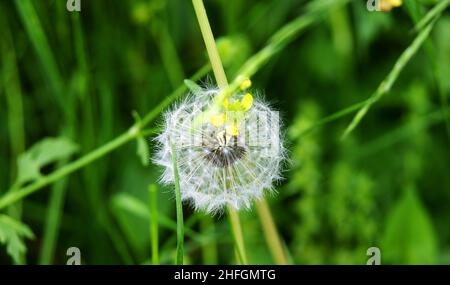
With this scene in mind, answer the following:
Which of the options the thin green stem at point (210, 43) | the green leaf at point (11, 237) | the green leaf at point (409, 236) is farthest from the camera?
the green leaf at point (409, 236)

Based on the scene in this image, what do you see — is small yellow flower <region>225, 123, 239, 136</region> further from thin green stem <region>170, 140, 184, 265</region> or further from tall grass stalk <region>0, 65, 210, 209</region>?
tall grass stalk <region>0, 65, 210, 209</region>

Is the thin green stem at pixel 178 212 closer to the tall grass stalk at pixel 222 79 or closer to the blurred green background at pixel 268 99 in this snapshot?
the tall grass stalk at pixel 222 79

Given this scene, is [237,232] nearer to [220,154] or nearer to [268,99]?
[220,154]

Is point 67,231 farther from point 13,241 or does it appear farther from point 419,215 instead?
point 419,215

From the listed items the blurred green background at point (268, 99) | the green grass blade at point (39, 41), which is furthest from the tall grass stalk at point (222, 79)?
the green grass blade at point (39, 41)

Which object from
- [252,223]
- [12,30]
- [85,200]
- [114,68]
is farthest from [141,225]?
[12,30]

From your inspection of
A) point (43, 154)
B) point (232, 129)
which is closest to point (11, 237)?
point (43, 154)

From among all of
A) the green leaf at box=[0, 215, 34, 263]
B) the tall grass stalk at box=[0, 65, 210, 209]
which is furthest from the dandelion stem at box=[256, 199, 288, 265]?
the green leaf at box=[0, 215, 34, 263]

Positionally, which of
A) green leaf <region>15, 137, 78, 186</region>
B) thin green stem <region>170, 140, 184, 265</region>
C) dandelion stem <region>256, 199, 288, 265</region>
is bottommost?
thin green stem <region>170, 140, 184, 265</region>
